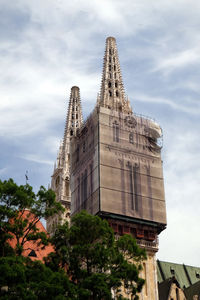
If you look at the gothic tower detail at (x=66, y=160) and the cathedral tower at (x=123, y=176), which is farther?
the gothic tower detail at (x=66, y=160)

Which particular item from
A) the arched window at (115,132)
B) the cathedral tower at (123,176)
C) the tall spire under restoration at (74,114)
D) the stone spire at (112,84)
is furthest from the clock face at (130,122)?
the tall spire under restoration at (74,114)

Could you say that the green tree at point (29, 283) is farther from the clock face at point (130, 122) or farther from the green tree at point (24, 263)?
the clock face at point (130, 122)

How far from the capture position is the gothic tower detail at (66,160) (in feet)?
270

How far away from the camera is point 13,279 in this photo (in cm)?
2641

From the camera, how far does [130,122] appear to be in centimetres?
5841

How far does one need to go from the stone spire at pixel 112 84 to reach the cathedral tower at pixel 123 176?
19.1ft

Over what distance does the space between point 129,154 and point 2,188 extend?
27.2 m

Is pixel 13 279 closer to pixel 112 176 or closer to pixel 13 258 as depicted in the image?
pixel 13 258

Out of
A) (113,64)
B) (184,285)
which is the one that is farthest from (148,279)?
(113,64)

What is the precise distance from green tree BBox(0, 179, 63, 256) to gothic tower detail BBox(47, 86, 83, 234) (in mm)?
48457

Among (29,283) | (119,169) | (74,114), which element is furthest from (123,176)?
(74,114)

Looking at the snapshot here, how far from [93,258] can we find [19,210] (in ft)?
17.6

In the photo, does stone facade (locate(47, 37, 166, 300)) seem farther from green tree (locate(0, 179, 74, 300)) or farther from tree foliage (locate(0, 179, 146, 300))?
green tree (locate(0, 179, 74, 300))

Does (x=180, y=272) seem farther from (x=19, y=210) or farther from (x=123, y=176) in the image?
(x=19, y=210)
